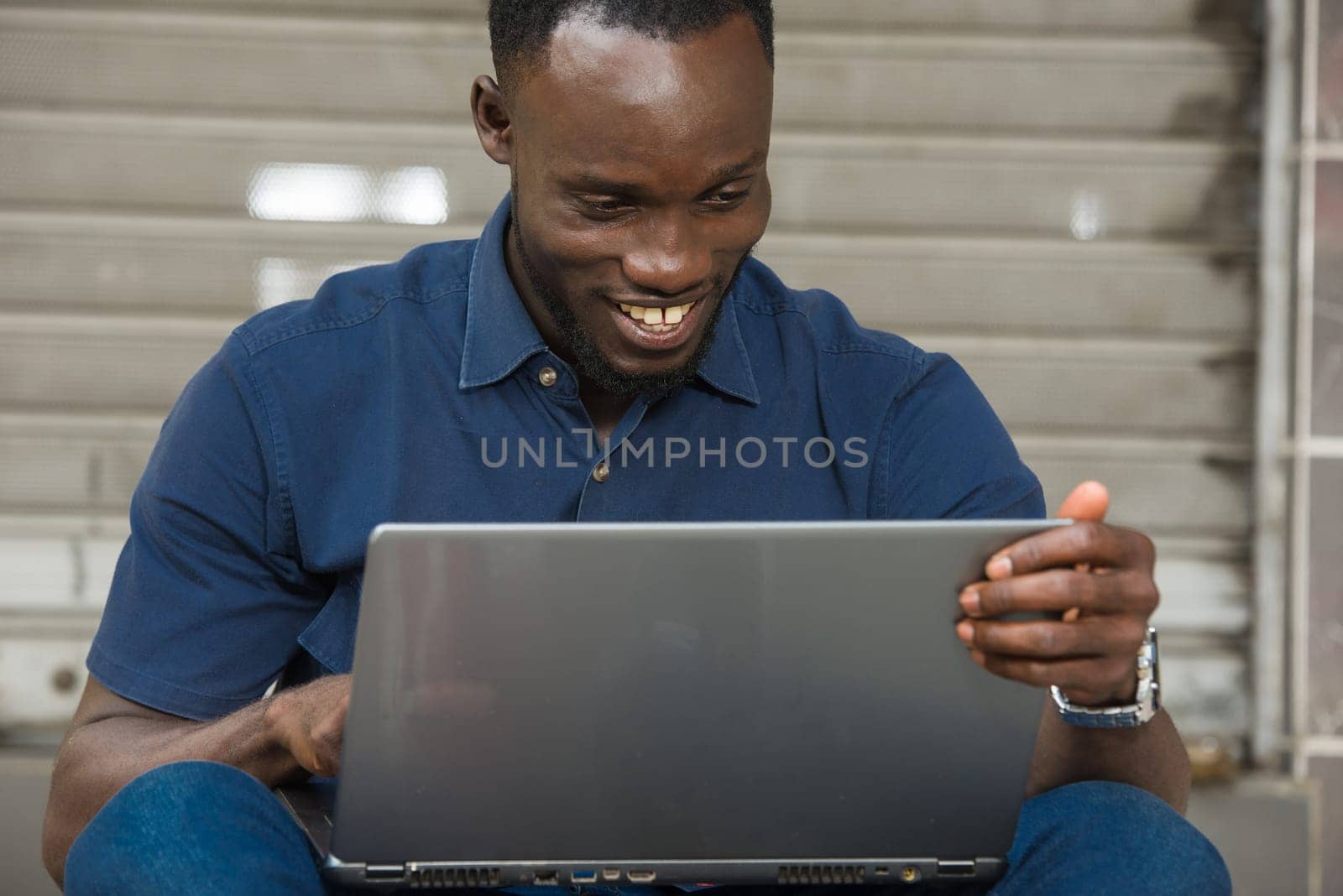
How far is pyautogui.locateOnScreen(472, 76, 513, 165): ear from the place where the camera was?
198cm

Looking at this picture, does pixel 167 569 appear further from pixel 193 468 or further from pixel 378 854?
pixel 378 854

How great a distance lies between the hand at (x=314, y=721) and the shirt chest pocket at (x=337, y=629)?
0.76 feet

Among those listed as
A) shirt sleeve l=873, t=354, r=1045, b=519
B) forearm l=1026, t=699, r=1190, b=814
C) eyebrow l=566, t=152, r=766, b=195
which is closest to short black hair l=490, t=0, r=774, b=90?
eyebrow l=566, t=152, r=766, b=195

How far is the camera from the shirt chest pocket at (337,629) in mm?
1859

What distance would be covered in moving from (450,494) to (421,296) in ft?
0.92

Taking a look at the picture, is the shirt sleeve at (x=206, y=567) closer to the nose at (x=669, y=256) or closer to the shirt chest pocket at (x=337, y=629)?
the shirt chest pocket at (x=337, y=629)

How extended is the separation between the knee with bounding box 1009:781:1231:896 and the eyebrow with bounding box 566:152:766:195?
0.77 m

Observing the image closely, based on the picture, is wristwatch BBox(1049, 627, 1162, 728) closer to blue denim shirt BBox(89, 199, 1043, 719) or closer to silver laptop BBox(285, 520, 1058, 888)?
silver laptop BBox(285, 520, 1058, 888)

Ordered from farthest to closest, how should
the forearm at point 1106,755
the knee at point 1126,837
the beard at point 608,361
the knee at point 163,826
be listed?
1. the beard at point 608,361
2. the forearm at point 1106,755
3. the knee at point 1126,837
4. the knee at point 163,826

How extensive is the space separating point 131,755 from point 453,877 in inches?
18.3

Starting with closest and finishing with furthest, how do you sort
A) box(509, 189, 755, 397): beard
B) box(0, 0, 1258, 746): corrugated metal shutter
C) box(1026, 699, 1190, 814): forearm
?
box(1026, 699, 1190, 814): forearm
box(509, 189, 755, 397): beard
box(0, 0, 1258, 746): corrugated metal shutter

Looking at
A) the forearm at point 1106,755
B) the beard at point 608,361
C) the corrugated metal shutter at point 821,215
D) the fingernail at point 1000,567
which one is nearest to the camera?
the fingernail at point 1000,567

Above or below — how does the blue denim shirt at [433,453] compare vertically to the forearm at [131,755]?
above

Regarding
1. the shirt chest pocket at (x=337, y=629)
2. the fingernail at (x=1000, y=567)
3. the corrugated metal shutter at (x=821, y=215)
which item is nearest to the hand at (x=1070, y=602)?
the fingernail at (x=1000, y=567)
